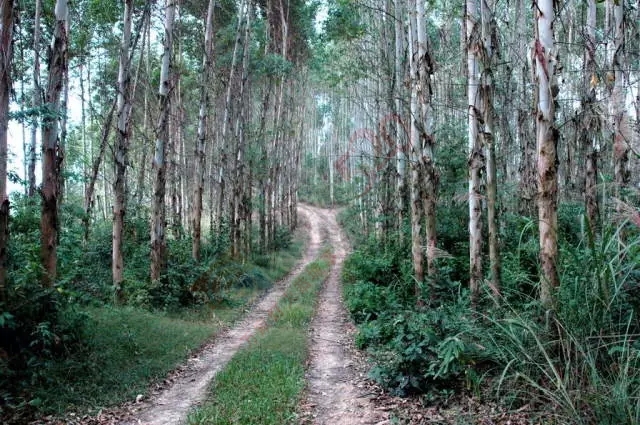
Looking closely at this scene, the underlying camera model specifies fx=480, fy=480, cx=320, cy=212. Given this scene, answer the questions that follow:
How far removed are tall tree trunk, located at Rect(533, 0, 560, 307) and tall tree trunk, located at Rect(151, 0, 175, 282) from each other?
28.8 ft

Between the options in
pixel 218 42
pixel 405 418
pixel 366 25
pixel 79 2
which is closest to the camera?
pixel 405 418

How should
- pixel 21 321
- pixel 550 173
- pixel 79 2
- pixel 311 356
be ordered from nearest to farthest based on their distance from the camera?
pixel 550 173 < pixel 21 321 < pixel 311 356 < pixel 79 2

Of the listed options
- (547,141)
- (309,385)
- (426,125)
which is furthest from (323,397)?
(426,125)

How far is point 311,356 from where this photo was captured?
26.2ft

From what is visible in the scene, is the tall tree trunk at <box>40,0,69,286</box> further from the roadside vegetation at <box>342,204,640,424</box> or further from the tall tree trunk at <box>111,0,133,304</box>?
the roadside vegetation at <box>342,204,640,424</box>

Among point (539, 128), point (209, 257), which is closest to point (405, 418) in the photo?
point (539, 128)

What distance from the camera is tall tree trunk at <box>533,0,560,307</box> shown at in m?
4.14

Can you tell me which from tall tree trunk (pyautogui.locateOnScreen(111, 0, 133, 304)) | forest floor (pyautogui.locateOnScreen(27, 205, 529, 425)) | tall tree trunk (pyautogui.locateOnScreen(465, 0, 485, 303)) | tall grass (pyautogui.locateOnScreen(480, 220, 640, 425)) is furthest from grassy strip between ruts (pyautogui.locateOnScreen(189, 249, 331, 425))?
tall tree trunk (pyautogui.locateOnScreen(111, 0, 133, 304))

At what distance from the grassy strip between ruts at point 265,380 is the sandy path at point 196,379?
0.72 feet

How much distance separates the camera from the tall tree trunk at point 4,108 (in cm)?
568

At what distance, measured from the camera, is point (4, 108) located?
5707 millimetres

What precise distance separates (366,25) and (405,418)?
1563 cm

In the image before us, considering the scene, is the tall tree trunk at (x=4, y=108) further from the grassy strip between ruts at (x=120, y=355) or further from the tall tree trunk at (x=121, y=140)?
the tall tree trunk at (x=121, y=140)

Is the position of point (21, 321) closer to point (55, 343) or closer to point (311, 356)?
point (55, 343)
